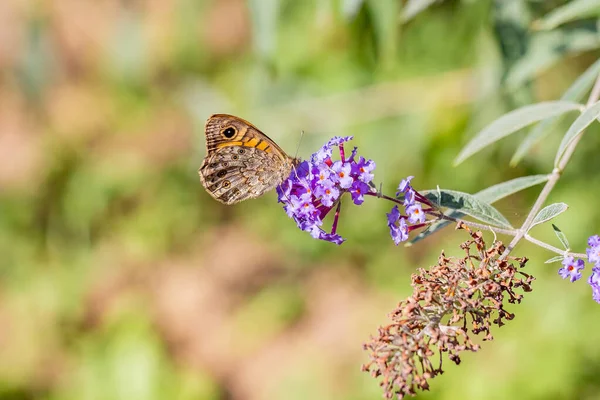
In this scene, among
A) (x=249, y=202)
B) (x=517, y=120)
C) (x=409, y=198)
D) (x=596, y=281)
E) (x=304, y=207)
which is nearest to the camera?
(x=596, y=281)

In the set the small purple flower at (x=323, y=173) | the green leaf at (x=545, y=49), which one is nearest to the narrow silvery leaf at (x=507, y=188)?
the small purple flower at (x=323, y=173)

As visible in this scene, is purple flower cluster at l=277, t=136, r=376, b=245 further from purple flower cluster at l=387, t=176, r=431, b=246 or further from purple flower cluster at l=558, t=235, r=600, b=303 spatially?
purple flower cluster at l=558, t=235, r=600, b=303

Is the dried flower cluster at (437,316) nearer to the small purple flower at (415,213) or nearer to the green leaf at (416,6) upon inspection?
the small purple flower at (415,213)

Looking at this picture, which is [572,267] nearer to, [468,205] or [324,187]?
[468,205]

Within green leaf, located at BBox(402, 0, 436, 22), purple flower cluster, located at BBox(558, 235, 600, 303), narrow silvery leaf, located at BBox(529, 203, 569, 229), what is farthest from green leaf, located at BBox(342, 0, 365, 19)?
purple flower cluster, located at BBox(558, 235, 600, 303)

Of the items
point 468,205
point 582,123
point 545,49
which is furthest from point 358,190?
point 545,49

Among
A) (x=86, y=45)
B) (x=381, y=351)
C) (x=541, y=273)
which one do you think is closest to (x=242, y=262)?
(x=541, y=273)

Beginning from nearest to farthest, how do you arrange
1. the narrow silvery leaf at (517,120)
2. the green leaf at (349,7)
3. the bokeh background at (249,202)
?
the narrow silvery leaf at (517,120), the green leaf at (349,7), the bokeh background at (249,202)
